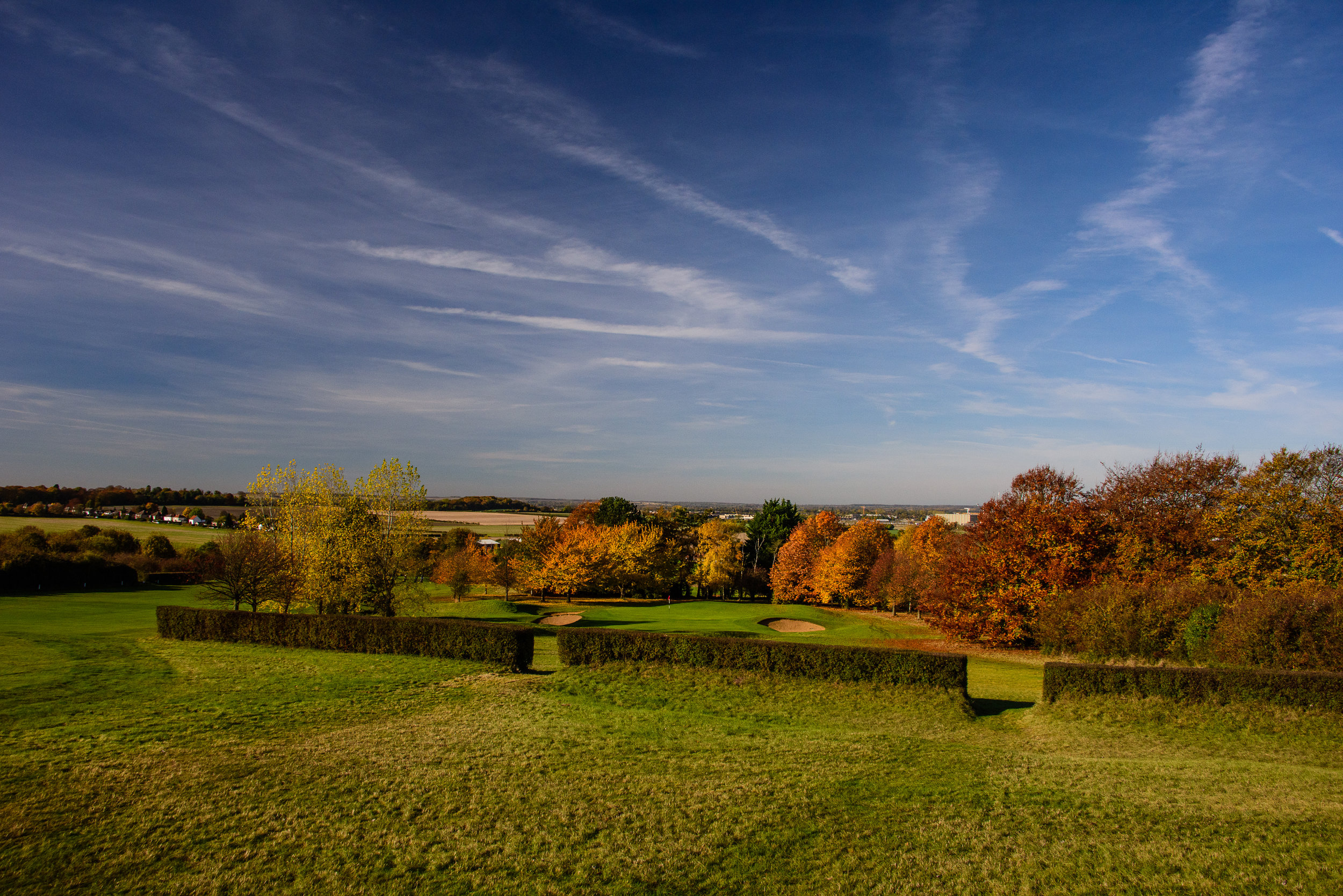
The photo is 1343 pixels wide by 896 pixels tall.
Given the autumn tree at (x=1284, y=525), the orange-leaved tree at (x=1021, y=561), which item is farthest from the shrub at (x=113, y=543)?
the autumn tree at (x=1284, y=525)

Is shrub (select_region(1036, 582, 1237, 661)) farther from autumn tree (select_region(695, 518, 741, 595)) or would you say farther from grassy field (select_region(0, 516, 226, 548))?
grassy field (select_region(0, 516, 226, 548))

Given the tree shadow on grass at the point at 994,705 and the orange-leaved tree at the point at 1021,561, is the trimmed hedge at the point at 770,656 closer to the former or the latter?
the tree shadow on grass at the point at 994,705

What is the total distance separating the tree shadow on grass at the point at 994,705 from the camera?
1545 centimetres

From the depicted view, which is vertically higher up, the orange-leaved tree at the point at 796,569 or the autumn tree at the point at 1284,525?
the autumn tree at the point at 1284,525

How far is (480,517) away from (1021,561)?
11841 cm

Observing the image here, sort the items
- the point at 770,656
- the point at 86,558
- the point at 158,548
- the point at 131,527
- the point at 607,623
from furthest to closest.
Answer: the point at 131,527 < the point at 158,548 < the point at 86,558 < the point at 607,623 < the point at 770,656

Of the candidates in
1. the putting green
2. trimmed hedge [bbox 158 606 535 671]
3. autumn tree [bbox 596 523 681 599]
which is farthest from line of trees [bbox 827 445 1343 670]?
autumn tree [bbox 596 523 681 599]

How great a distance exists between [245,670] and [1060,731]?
19351 millimetres

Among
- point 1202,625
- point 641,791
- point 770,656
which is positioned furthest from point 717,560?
point 641,791

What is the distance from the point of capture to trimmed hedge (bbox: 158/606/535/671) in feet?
61.1

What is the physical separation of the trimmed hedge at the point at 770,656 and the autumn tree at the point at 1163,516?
1388 cm

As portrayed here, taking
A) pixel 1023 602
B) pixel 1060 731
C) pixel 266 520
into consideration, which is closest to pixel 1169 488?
pixel 1023 602

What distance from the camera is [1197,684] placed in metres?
14.3

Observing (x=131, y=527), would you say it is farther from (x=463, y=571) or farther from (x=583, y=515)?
(x=463, y=571)
